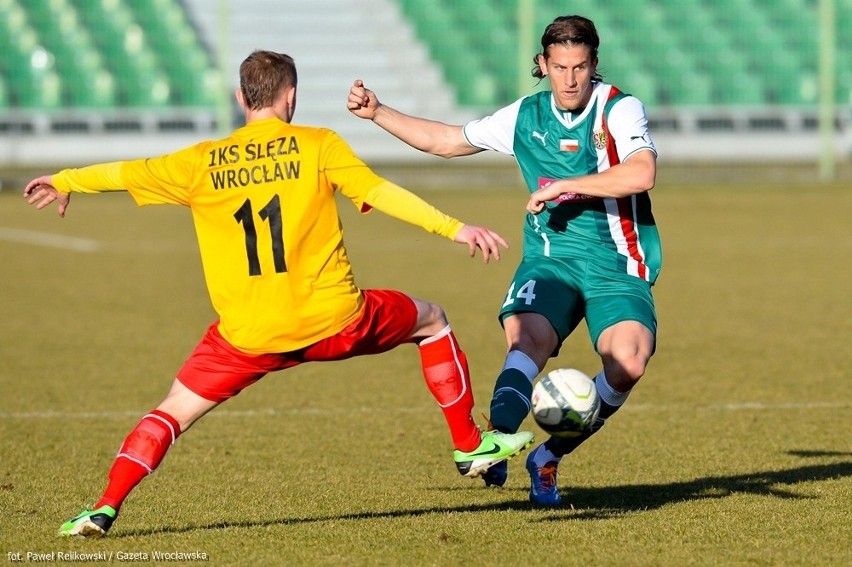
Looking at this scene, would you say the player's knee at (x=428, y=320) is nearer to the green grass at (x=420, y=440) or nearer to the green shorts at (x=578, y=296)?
the green shorts at (x=578, y=296)

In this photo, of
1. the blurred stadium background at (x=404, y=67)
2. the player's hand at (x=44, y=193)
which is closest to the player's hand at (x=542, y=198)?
the player's hand at (x=44, y=193)

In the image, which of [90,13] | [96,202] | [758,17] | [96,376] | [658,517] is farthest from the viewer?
[758,17]

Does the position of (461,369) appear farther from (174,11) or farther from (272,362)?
(174,11)

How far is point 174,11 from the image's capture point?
29172 mm

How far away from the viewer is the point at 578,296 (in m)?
5.96

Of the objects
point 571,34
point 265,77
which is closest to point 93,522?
point 265,77

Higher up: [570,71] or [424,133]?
[570,71]

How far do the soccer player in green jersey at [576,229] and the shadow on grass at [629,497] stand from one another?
0.18 m

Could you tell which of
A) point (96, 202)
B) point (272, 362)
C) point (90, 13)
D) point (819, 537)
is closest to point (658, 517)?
point (819, 537)

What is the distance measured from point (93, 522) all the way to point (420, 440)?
267 cm

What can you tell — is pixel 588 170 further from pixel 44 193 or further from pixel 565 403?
pixel 44 193

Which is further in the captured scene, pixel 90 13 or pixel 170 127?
pixel 90 13

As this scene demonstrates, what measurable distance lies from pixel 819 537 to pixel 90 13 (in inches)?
1007

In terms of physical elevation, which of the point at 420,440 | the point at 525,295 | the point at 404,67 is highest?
the point at 525,295
